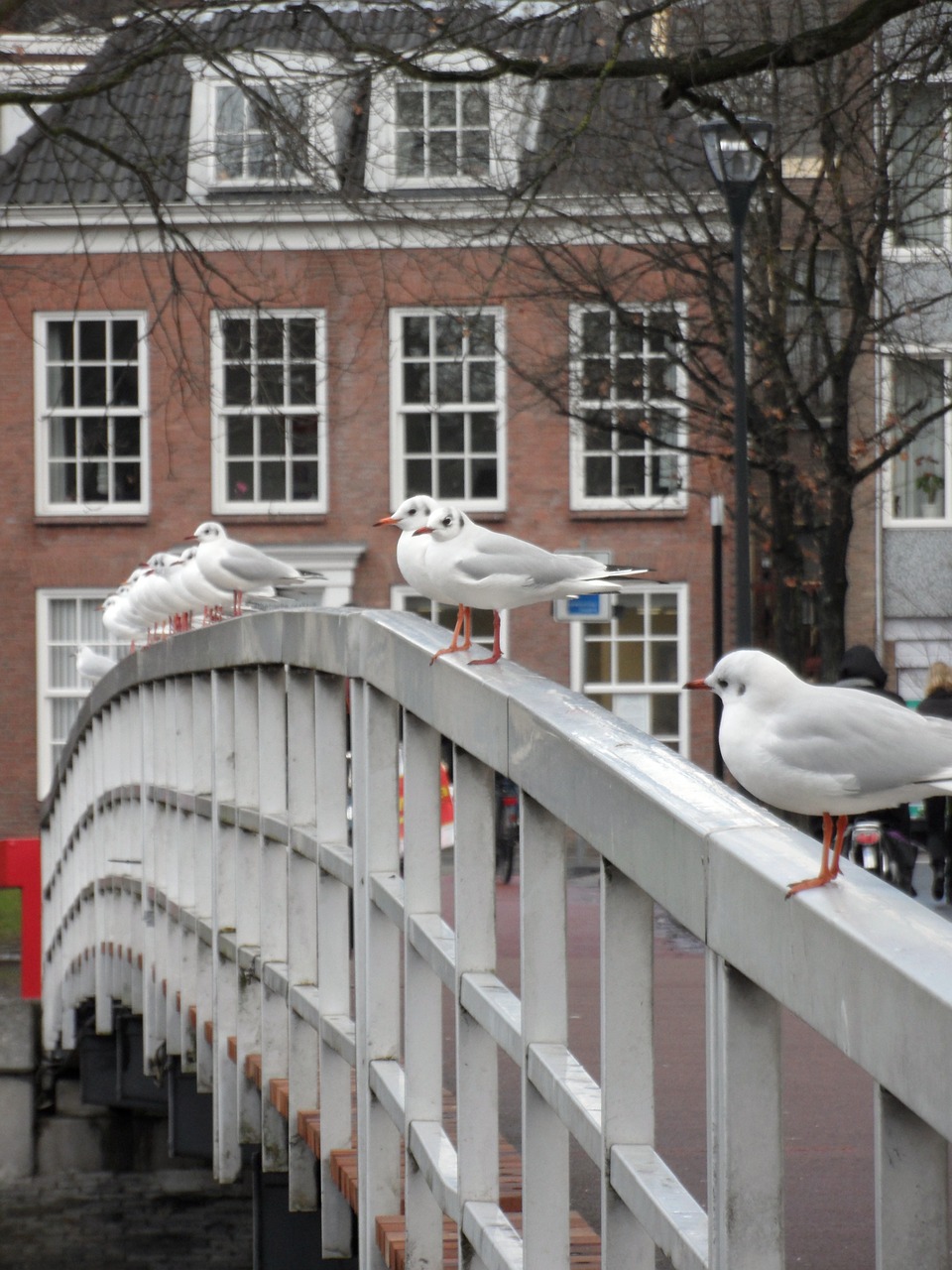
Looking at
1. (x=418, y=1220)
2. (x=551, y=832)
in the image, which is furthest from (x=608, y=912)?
(x=418, y=1220)

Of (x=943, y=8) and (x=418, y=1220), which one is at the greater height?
(x=943, y=8)

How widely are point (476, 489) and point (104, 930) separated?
49.4 ft

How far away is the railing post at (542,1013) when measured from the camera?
9.51ft

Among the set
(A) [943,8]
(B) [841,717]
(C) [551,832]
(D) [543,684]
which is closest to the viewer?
(B) [841,717]

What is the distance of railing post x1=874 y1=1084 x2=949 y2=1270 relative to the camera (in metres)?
1.66

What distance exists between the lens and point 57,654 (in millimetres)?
24922

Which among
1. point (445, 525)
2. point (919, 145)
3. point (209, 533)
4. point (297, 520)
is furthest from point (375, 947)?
point (297, 520)

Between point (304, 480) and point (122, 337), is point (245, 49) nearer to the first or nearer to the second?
point (304, 480)

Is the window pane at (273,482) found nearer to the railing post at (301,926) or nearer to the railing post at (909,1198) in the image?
the railing post at (301,926)

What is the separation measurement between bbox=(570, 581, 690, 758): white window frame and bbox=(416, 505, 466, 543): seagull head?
1976 centimetres

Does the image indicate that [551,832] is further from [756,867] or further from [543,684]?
[756,867]

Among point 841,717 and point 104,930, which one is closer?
point 841,717

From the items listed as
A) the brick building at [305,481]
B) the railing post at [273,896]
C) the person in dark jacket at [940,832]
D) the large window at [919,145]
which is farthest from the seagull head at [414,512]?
the brick building at [305,481]

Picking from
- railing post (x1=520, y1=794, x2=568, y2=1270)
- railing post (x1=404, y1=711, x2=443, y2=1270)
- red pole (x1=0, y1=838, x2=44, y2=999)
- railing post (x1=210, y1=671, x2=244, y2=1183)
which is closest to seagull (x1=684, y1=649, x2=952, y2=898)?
railing post (x1=520, y1=794, x2=568, y2=1270)
